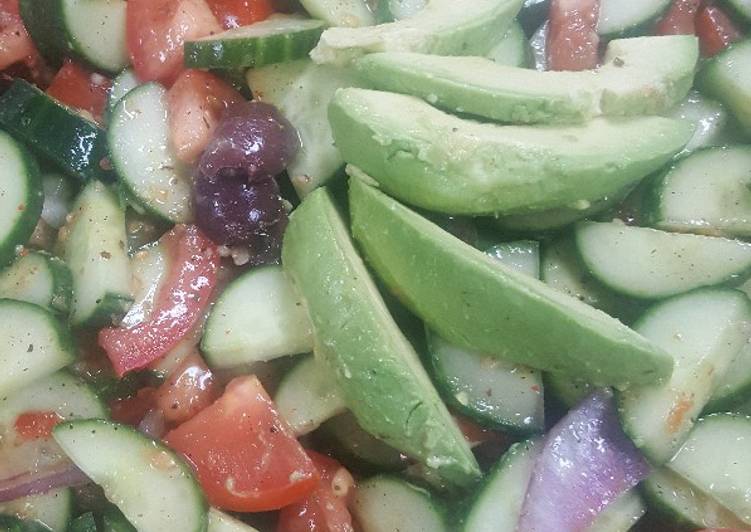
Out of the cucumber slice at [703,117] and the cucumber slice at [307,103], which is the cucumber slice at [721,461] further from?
the cucumber slice at [307,103]

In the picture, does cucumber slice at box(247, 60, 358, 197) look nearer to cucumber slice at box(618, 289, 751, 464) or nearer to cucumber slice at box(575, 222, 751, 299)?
cucumber slice at box(575, 222, 751, 299)

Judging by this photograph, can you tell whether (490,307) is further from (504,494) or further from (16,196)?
(16,196)

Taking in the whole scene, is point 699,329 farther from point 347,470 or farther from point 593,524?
point 347,470

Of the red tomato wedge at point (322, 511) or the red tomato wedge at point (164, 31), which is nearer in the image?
the red tomato wedge at point (322, 511)

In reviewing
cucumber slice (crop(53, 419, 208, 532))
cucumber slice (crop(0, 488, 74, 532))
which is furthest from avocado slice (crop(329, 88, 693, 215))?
cucumber slice (crop(0, 488, 74, 532))

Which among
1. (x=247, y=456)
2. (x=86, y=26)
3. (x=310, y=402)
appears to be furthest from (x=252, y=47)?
(x=247, y=456)

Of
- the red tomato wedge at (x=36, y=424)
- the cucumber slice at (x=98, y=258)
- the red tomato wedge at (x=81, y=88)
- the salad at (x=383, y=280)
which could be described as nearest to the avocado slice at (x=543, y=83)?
the salad at (x=383, y=280)
